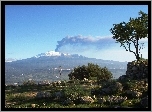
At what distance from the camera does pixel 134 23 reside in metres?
32.9

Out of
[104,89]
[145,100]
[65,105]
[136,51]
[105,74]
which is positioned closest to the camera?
[145,100]

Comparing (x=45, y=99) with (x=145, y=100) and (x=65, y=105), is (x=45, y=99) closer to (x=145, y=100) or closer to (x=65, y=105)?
(x=65, y=105)

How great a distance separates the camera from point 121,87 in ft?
68.4

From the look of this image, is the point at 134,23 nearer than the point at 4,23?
No

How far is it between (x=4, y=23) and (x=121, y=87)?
9.83 m

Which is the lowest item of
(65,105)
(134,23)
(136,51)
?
(65,105)

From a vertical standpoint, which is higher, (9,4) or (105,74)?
(9,4)

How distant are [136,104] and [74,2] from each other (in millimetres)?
6609

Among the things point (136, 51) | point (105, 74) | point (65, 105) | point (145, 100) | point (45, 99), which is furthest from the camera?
point (105, 74)

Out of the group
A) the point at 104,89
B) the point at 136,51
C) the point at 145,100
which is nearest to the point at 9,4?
the point at 145,100

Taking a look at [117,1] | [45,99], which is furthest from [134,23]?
[117,1]

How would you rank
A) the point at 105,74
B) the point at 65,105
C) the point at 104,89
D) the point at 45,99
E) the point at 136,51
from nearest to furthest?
1. the point at 65,105
2. the point at 45,99
3. the point at 104,89
4. the point at 136,51
5. the point at 105,74

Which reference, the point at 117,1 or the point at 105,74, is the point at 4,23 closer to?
the point at 117,1

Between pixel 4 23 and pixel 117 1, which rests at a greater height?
pixel 117 1
